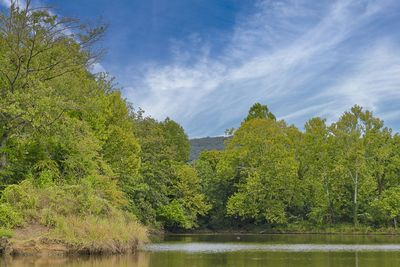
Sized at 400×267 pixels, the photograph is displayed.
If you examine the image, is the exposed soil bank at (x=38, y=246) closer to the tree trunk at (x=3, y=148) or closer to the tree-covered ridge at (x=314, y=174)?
the tree trunk at (x=3, y=148)

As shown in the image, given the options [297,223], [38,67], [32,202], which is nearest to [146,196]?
[297,223]

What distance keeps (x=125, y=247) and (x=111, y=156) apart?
2060 cm

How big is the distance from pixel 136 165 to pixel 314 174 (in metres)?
29.1

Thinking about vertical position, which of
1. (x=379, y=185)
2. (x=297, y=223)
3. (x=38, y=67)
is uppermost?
(x=38, y=67)

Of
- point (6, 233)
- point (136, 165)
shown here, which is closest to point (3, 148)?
point (6, 233)

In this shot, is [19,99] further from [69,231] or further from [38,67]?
[69,231]

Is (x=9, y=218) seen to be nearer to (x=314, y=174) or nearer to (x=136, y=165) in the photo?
(x=136, y=165)

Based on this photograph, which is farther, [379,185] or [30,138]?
[379,185]

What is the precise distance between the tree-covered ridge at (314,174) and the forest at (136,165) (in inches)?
5.8

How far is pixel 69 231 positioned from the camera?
27.5 metres

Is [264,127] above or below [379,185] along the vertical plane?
above

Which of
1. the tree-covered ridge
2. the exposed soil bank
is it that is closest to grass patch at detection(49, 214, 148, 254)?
the exposed soil bank

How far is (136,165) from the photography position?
51.7 meters

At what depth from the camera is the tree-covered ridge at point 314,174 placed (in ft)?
224
